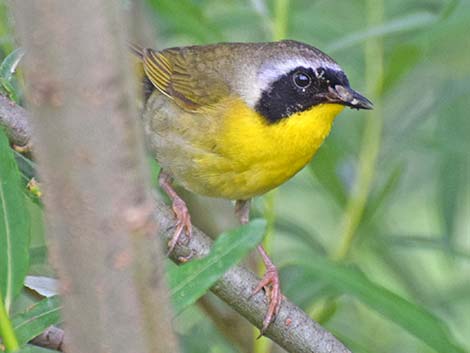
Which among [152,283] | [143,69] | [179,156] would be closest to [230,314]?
[179,156]

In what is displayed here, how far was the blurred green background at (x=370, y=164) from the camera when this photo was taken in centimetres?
276

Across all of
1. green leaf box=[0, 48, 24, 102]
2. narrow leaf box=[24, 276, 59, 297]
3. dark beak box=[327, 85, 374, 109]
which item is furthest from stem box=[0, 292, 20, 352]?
dark beak box=[327, 85, 374, 109]

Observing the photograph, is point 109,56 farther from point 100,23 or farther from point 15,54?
point 15,54

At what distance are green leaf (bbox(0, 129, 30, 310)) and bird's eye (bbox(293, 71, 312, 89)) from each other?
1574 mm

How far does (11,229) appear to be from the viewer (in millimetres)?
1689

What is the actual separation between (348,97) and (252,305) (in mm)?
1189

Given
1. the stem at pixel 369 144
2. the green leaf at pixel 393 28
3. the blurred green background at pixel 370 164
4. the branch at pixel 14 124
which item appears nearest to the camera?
the branch at pixel 14 124

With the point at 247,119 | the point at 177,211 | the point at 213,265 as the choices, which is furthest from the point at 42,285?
the point at 247,119

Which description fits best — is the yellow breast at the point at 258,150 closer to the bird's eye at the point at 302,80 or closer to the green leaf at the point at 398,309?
the bird's eye at the point at 302,80

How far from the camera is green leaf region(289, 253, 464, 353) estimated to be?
2312 mm

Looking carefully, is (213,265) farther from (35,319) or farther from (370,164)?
(370,164)

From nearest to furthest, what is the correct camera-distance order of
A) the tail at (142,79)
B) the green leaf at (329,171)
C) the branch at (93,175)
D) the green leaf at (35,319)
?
the branch at (93,175)
the green leaf at (35,319)
the green leaf at (329,171)
the tail at (142,79)

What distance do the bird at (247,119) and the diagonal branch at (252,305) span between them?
0.91m

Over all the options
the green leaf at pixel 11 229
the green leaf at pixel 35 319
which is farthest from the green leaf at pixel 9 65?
the green leaf at pixel 35 319
